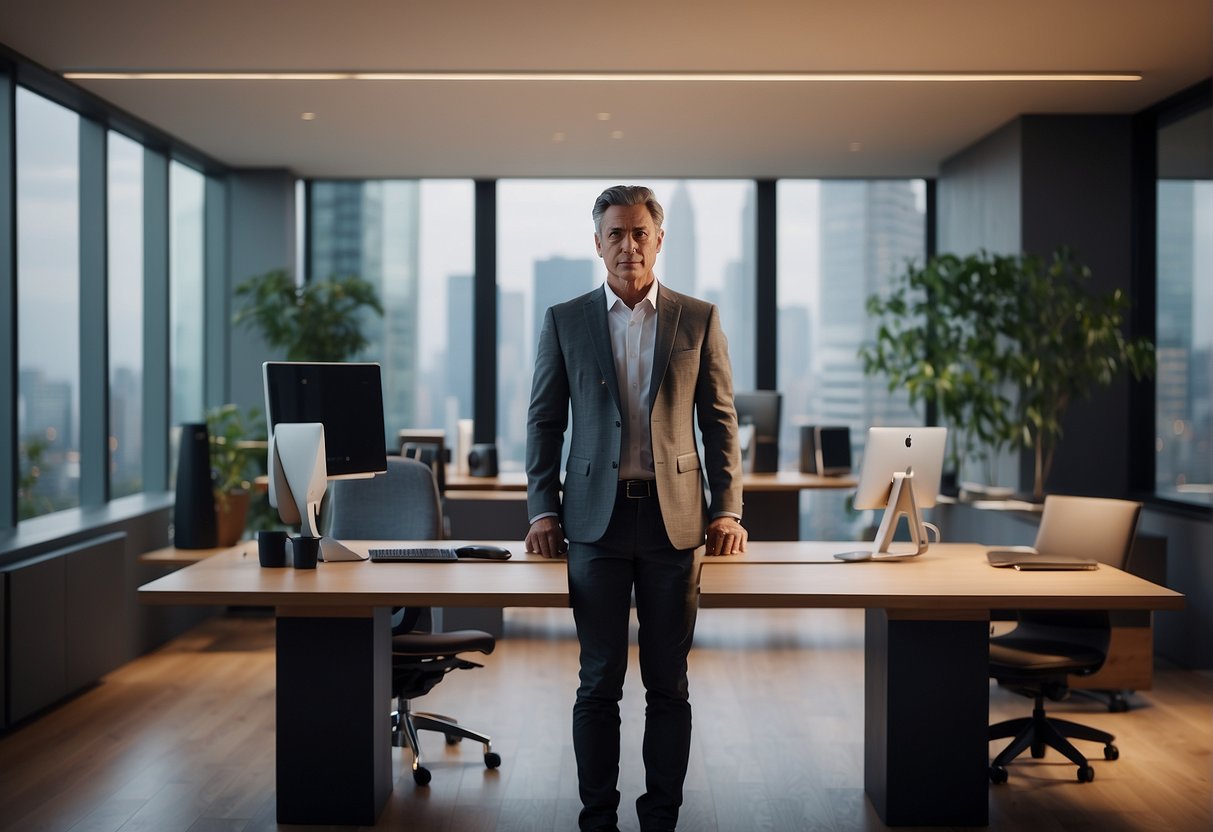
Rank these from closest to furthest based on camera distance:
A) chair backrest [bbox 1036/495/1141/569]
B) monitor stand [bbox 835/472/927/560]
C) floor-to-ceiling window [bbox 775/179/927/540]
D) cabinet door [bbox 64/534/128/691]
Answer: monitor stand [bbox 835/472/927/560]
chair backrest [bbox 1036/495/1141/569]
cabinet door [bbox 64/534/128/691]
floor-to-ceiling window [bbox 775/179/927/540]

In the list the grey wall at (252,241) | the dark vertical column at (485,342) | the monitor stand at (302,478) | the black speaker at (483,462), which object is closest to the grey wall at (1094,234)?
the black speaker at (483,462)

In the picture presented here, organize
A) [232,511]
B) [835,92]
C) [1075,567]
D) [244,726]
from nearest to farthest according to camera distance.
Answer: [1075,567], [244,726], [835,92], [232,511]

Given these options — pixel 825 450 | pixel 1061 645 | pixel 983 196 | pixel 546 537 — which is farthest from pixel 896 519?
pixel 983 196

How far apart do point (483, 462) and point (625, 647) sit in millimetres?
4051

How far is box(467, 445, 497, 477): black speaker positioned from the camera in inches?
276

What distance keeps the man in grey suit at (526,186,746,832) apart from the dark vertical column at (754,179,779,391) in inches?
213

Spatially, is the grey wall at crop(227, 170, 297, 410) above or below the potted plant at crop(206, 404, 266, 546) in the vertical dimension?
above

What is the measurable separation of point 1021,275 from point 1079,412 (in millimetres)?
976

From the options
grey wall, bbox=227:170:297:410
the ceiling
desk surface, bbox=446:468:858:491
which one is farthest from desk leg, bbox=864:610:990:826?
grey wall, bbox=227:170:297:410

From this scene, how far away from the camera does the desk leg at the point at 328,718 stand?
11.0ft

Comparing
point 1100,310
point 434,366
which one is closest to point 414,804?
→ point 1100,310

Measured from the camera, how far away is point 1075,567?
11.6ft

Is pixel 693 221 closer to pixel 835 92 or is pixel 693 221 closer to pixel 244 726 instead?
pixel 835 92

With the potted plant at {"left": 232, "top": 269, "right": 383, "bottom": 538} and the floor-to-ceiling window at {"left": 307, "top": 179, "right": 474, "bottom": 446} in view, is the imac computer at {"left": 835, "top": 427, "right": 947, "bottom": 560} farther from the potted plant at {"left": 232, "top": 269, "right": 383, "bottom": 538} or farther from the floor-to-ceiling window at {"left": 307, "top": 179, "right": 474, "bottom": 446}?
the floor-to-ceiling window at {"left": 307, "top": 179, "right": 474, "bottom": 446}
